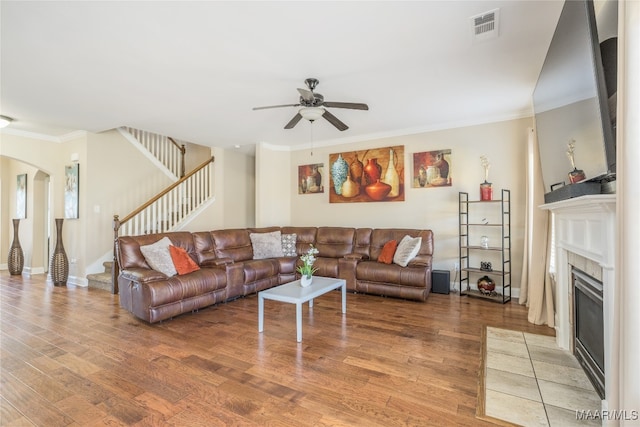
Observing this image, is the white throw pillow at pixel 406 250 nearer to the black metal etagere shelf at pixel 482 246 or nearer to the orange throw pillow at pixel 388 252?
the orange throw pillow at pixel 388 252

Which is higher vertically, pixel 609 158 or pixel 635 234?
pixel 609 158

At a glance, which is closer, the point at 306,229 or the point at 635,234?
the point at 635,234

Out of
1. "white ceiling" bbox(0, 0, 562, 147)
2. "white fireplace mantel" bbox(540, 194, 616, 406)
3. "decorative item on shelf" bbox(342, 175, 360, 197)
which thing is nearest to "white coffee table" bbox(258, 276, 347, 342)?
"white fireplace mantel" bbox(540, 194, 616, 406)

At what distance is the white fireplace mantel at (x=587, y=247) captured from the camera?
5.45 ft

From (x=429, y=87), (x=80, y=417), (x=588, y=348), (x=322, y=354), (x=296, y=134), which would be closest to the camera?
(x=80, y=417)

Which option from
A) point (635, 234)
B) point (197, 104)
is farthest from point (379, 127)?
point (635, 234)

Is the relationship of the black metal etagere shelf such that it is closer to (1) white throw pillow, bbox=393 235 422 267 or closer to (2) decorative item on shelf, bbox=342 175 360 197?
(1) white throw pillow, bbox=393 235 422 267

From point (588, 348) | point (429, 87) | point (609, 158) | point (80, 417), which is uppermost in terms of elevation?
point (429, 87)

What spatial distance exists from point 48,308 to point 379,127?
5.20 meters

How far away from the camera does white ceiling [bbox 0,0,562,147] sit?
2.17 meters

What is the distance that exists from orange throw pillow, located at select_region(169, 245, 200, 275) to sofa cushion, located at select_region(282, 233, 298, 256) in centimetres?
172

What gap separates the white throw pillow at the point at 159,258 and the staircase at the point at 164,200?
1324mm

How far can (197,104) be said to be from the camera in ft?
13.0

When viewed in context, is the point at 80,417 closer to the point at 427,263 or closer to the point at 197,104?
the point at 197,104
